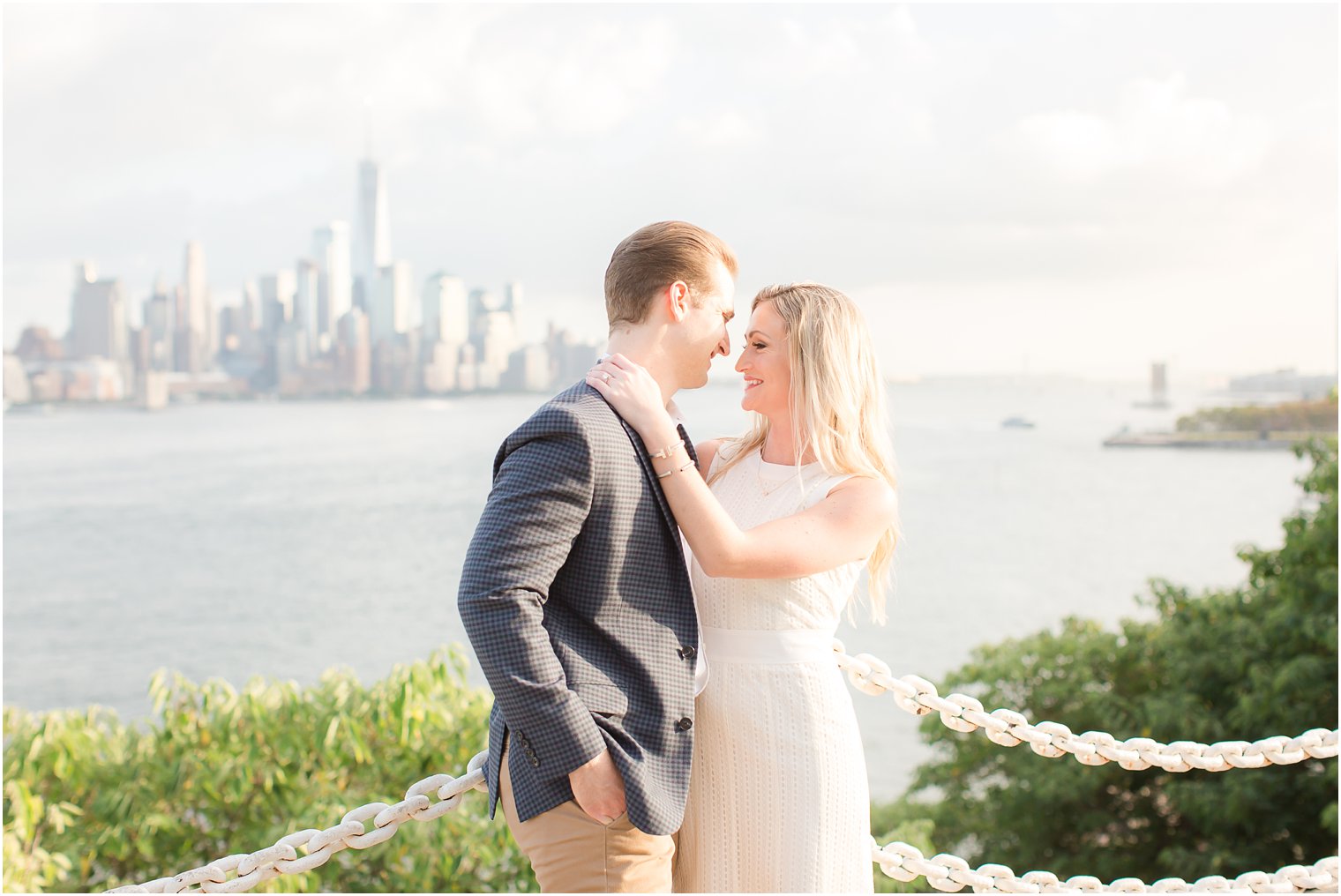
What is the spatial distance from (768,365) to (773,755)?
26.3 inches

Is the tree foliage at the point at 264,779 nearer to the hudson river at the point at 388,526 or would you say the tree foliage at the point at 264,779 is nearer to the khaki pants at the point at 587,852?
the khaki pants at the point at 587,852

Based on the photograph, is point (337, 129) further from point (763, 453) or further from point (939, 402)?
point (763, 453)

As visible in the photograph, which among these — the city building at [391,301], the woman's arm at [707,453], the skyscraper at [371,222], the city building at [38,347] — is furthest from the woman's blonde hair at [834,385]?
the city building at [38,347]

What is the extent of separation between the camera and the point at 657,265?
1810 millimetres

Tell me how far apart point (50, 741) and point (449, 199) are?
60.8 meters

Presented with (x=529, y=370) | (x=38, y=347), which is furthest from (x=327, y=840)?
(x=38, y=347)

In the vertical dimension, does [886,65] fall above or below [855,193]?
above

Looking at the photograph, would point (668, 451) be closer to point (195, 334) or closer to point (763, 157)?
point (195, 334)

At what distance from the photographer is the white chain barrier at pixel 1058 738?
223 centimetres

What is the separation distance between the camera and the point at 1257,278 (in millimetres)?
57625

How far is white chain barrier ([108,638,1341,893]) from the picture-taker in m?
2.05

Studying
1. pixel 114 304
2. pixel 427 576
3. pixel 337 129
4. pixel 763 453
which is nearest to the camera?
pixel 763 453

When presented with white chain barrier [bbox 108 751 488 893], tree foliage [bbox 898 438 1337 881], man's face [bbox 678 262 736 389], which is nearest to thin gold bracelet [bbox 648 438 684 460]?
man's face [bbox 678 262 736 389]

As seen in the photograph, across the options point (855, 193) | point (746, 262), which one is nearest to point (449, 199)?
point (746, 262)
